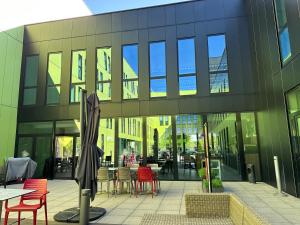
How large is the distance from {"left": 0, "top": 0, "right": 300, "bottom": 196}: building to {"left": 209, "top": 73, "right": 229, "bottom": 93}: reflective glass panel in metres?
0.04

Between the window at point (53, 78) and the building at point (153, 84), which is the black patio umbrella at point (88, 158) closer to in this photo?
the building at point (153, 84)

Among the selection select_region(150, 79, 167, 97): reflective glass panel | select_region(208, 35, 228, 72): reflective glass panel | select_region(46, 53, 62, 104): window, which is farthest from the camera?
select_region(46, 53, 62, 104): window

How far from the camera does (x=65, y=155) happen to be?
464 inches

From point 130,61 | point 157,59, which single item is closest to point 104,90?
point 130,61

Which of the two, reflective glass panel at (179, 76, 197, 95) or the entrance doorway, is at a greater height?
reflective glass panel at (179, 76, 197, 95)

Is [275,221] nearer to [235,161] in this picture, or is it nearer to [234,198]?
[234,198]

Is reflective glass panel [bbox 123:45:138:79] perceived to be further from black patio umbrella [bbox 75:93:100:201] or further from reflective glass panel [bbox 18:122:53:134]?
black patio umbrella [bbox 75:93:100:201]

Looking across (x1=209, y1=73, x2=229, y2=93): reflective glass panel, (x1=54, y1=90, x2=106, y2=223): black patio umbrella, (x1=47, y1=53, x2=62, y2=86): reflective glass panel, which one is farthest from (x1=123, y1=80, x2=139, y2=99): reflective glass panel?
(x1=54, y1=90, x2=106, y2=223): black patio umbrella

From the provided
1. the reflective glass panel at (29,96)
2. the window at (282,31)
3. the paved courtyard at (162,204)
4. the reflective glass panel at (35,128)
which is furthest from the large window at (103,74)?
the window at (282,31)

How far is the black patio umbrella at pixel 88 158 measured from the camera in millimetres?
5070

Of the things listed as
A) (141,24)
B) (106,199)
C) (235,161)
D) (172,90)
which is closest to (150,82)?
(172,90)

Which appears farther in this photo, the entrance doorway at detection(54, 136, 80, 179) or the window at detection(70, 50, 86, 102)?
the window at detection(70, 50, 86, 102)

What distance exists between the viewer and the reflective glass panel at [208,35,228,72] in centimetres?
1059

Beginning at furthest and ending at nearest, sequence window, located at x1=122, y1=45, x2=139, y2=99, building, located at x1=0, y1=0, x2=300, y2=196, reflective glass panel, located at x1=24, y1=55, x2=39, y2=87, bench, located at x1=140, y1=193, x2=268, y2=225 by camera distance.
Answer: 1. reflective glass panel, located at x1=24, y1=55, x2=39, y2=87
2. window, located at x1=122, y1=45, x2=139, y2=99
3. building, located at x1=0, y1=0, x2=300, y2=196
4. bench, located at x1=140, y1=193, x2=268, y2=225
